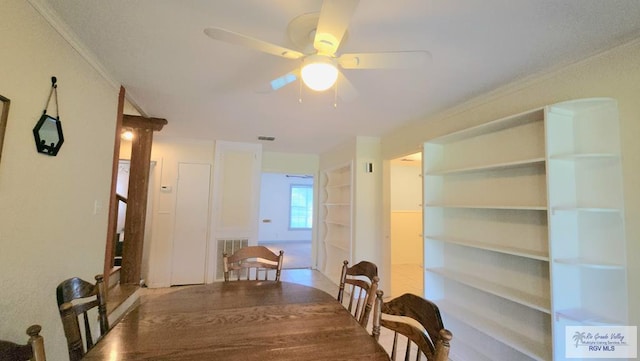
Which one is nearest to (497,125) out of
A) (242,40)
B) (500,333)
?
(500,333)

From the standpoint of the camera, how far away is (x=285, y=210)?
9625mm

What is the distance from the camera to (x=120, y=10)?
1455mm

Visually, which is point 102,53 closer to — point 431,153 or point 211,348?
point 211,348

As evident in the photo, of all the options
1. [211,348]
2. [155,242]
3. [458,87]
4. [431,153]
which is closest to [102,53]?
[211,348]

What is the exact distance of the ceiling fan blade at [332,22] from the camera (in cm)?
103

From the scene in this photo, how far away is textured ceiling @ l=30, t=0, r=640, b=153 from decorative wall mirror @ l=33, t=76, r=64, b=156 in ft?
1.70

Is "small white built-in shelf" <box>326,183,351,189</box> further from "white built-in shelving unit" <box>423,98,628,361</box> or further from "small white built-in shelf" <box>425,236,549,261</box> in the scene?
"small white built-in shelf" <box>425,236,549,261</box>

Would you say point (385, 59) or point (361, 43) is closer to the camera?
point (385, 59)

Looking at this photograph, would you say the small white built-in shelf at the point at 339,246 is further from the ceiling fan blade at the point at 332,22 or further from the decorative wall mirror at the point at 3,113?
the decorative wall mirror at the point at 3,113

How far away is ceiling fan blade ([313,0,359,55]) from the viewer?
103 centimetres

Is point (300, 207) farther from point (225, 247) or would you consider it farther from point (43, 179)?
point (43, 179)

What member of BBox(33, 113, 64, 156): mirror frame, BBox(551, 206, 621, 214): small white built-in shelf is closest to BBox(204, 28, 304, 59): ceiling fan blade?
BBox(33, 113, 64, 156): mirror frame

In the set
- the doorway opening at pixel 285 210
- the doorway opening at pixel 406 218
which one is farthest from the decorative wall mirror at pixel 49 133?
the doorway opening at pixel 285 210

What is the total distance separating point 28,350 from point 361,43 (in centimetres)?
194
